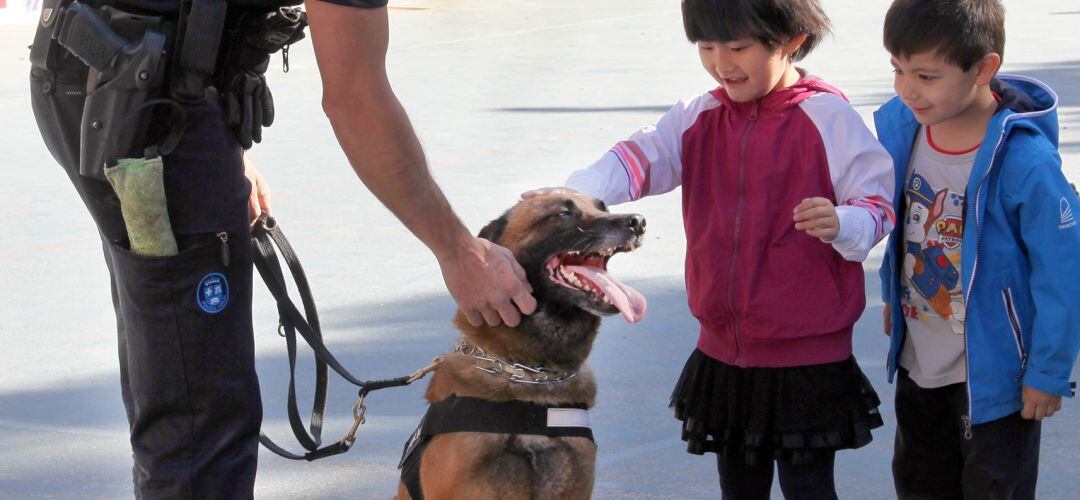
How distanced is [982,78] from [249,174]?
180 centimetres

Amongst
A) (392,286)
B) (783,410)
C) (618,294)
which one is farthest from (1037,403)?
(392,286)

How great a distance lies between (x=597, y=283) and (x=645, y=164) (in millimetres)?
378

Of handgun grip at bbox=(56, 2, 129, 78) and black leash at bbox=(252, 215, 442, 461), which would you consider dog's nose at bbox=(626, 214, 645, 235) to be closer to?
black leash at bbox=(252, 215, 442, 461)

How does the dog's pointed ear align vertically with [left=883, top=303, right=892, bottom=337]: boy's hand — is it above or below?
above

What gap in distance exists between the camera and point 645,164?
2.96 metres

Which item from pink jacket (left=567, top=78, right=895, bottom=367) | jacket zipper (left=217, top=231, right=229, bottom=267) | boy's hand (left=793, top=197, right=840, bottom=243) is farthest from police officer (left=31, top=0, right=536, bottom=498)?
boy's hand (left=793, top=197, right=840, bottom=243)

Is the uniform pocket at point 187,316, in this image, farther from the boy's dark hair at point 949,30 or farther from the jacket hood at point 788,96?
the boy's dark hair at point 949,30

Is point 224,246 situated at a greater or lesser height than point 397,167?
lesser

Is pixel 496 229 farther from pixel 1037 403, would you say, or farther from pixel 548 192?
pixel 1037 403

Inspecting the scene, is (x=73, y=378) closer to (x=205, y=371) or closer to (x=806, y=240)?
(x=205, y=371)

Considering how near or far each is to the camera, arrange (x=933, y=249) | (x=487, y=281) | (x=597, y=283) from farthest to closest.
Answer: (x=933, y=249) → (x=597, y=283) → (x=487, y=281)

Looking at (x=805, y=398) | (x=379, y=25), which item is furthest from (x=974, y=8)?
(x=379, y=25)

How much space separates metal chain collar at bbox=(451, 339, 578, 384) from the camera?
2.79 meters

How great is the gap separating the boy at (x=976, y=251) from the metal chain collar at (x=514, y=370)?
0.92m
